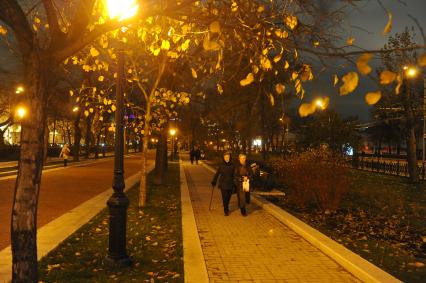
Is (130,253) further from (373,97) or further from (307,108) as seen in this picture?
(373,97)

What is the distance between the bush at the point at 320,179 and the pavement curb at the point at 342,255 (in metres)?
2.04

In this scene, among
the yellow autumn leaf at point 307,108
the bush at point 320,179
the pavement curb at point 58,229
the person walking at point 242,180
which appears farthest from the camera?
the bush at point 320,179

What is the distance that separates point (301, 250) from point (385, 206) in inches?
300

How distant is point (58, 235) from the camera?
941cm

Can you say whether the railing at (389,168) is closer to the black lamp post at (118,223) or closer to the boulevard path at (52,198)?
the boulevard path at (52,198)

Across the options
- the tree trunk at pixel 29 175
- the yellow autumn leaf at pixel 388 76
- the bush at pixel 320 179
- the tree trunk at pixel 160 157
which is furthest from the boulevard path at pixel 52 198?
the yellow autumn leaf at pixel 388 76

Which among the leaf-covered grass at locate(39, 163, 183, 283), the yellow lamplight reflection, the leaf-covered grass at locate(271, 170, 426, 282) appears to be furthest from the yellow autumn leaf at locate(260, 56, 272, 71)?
the leaf-covered grass at locate(271, 170, 426, 282)

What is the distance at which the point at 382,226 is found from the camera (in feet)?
37.4

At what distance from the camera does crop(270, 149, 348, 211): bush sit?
41.9ft

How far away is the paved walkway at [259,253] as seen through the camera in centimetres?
682

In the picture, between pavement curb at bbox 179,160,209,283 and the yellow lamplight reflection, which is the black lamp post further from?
the yellow lamplight reflection

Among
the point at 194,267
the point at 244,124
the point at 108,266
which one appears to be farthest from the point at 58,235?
the point at 244,124

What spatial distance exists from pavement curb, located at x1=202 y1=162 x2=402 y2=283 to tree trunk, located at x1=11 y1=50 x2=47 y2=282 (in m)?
4.37

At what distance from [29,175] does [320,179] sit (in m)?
9.47
